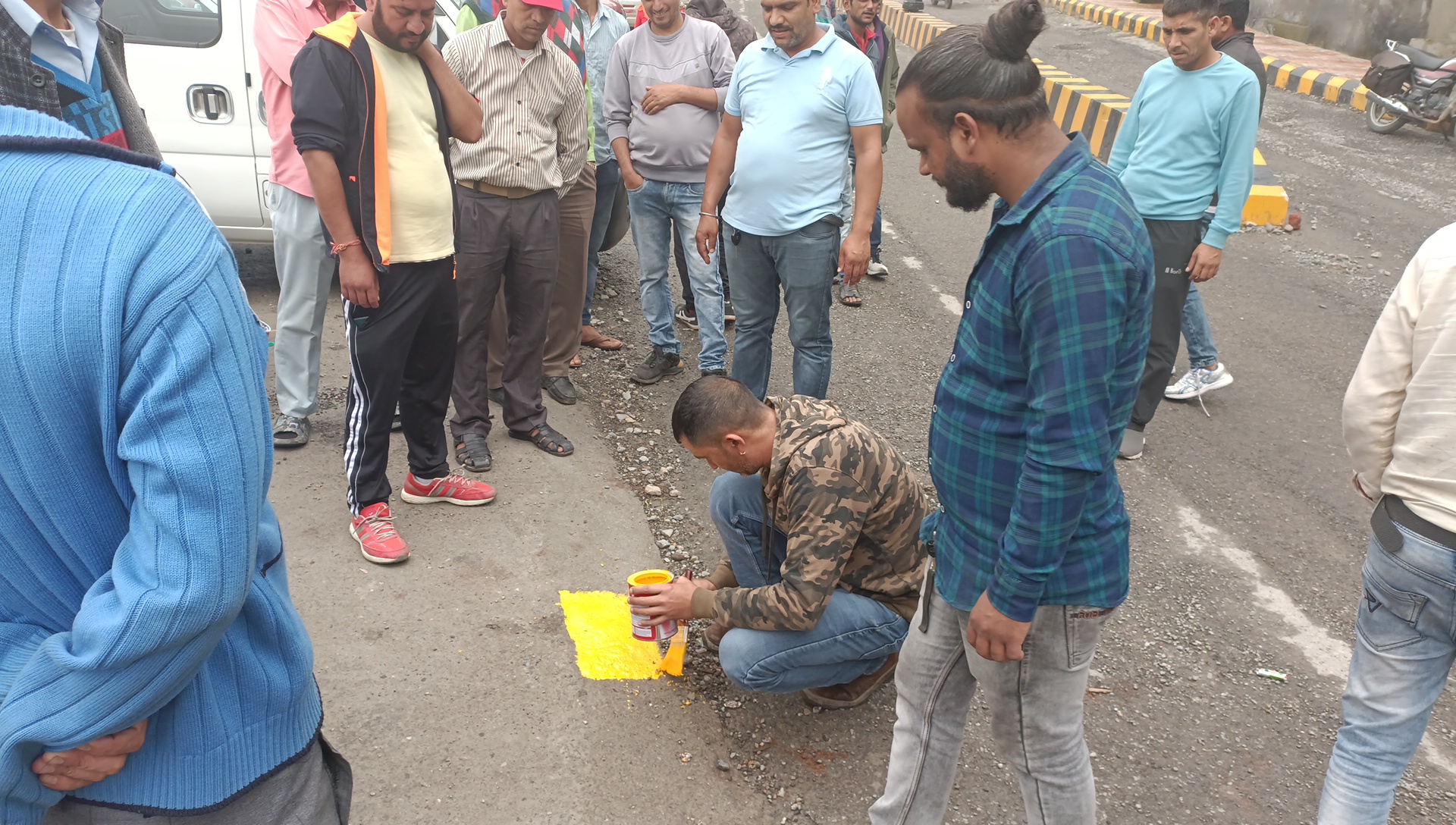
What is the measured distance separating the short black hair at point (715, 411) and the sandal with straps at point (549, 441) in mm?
1795

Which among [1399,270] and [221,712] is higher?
[221,712]

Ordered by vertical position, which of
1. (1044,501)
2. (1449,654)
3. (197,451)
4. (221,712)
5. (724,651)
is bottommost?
(724,651)

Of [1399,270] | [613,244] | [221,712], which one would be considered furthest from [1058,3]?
[221,712]

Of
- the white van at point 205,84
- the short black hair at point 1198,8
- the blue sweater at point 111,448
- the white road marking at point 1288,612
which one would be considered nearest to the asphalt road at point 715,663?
the white road marking at point 1288,612

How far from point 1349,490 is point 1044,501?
3.51 metres

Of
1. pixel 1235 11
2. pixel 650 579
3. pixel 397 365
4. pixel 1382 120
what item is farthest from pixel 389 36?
pixel 1382 120

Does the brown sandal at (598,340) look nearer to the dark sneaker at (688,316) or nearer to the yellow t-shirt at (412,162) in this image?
the dark sneaker at (688,316)

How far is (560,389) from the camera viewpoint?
5.19 meters

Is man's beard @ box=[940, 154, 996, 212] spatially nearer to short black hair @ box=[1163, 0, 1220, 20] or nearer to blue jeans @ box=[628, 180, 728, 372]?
short black hair @ box=[1163, 0, 1220, 20]

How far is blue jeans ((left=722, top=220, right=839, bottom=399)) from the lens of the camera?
4.33m

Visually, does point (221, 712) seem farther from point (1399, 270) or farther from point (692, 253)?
point (1399, 270)

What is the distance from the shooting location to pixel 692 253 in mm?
5301

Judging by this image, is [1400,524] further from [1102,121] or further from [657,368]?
[1102,121]

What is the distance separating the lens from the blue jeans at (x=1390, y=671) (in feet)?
7.12
